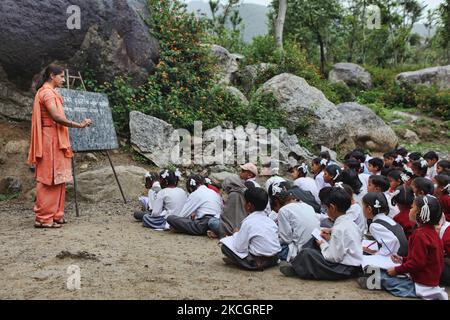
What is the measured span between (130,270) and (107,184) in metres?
4.15

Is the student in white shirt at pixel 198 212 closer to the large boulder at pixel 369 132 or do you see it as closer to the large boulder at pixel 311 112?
the large boulder at pixel 311 112

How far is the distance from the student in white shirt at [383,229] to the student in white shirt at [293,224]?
0.69 m

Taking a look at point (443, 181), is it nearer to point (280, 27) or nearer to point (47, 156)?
point (47, 156)

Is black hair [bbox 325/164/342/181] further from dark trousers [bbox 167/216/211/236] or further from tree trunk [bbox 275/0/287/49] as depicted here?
tree trunk [bbox 275/0/287/49]

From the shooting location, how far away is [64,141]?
661 cm

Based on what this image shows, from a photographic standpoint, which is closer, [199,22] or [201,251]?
[201,251]

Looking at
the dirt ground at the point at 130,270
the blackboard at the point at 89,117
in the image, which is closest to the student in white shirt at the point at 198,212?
the dirt ground at the point at 130,270

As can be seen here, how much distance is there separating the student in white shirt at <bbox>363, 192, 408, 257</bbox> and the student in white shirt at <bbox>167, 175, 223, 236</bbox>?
250 cm

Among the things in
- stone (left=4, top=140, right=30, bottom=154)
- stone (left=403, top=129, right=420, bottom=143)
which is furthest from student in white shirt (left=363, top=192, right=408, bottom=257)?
stone (left=403, top=129, right=420, bottom=143)

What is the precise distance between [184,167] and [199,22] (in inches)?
189

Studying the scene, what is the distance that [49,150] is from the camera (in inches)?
254

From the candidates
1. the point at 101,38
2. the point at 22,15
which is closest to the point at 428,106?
the point at 101,38

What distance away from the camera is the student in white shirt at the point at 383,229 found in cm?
450

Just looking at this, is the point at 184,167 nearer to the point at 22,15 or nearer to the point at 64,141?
the point at 64,141
